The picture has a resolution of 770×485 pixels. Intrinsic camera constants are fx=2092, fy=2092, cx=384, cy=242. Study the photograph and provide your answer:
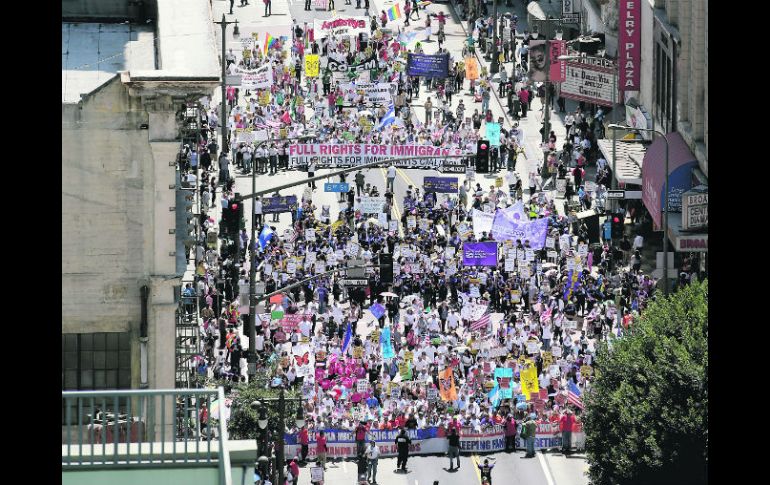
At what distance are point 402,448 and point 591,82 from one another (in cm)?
3556

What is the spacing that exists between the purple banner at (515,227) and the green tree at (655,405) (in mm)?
14753

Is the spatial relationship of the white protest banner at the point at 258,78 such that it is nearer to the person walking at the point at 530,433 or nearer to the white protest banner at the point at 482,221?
the white protest banner at the point at 482,221

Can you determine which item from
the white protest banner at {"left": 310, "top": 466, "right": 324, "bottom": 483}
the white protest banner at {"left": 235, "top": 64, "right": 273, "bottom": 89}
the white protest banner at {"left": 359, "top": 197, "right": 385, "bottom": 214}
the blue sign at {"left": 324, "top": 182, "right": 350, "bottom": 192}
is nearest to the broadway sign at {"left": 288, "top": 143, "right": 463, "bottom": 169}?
the white protest banner at {"left": 235, "top": 64, "right": 273, "bottom": 89}

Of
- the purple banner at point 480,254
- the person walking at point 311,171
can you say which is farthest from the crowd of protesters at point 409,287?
the purple banner at point 480,254

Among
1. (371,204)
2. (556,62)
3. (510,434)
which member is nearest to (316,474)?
(510,434)

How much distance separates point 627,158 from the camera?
277ft

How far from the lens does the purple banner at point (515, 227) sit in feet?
234

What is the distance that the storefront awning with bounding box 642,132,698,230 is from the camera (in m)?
76.8

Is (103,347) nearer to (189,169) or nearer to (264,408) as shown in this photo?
(264,408)

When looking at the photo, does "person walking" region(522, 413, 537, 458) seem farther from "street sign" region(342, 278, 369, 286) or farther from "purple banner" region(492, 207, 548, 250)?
"street sign" region(342, 278, 369, 286)

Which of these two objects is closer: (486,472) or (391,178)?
(486,472)

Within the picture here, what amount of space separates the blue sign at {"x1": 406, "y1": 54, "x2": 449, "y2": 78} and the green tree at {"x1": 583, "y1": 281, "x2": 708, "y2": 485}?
141ft

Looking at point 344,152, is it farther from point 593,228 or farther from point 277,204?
point 593,228

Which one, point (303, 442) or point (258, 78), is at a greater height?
point (258, 78)
